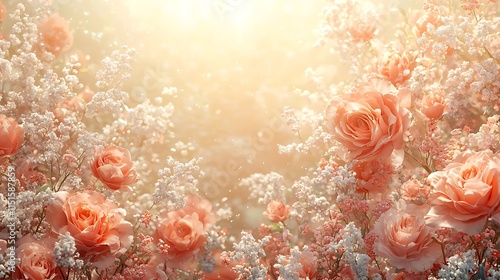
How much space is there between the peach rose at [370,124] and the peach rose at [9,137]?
3.63 feet

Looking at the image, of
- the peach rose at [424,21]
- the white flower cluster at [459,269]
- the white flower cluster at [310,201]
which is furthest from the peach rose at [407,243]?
the peach rose at [424,21]

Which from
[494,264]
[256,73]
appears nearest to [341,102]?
[494,264]

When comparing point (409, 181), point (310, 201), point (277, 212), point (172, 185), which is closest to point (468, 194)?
point (409, 181)

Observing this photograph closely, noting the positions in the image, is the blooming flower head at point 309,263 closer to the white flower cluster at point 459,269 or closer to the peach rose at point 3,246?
the white flower cluster at point 459,269

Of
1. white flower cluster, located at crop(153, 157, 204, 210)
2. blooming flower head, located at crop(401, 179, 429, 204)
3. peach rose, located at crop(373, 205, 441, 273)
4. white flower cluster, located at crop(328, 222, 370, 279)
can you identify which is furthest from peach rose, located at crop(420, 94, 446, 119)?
white flower cluster, located at crop(153, 157, 204, 210)

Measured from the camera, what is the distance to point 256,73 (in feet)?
13.1

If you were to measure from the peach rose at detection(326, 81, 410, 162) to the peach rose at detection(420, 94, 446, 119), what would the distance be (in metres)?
0.22

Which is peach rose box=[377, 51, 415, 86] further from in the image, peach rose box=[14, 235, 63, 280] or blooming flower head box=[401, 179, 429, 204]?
peach rose box=[14, 235, 63, 280]

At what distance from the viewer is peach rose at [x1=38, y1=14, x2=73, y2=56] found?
2838 millimetres

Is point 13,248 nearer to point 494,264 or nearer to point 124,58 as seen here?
point 124,58

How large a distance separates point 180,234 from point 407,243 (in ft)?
2.91

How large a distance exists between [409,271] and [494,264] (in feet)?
0.79

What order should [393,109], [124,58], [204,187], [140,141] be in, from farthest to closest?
[204,187], [140,141], [124,58], [393,109]

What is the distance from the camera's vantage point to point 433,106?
203 centimetres
